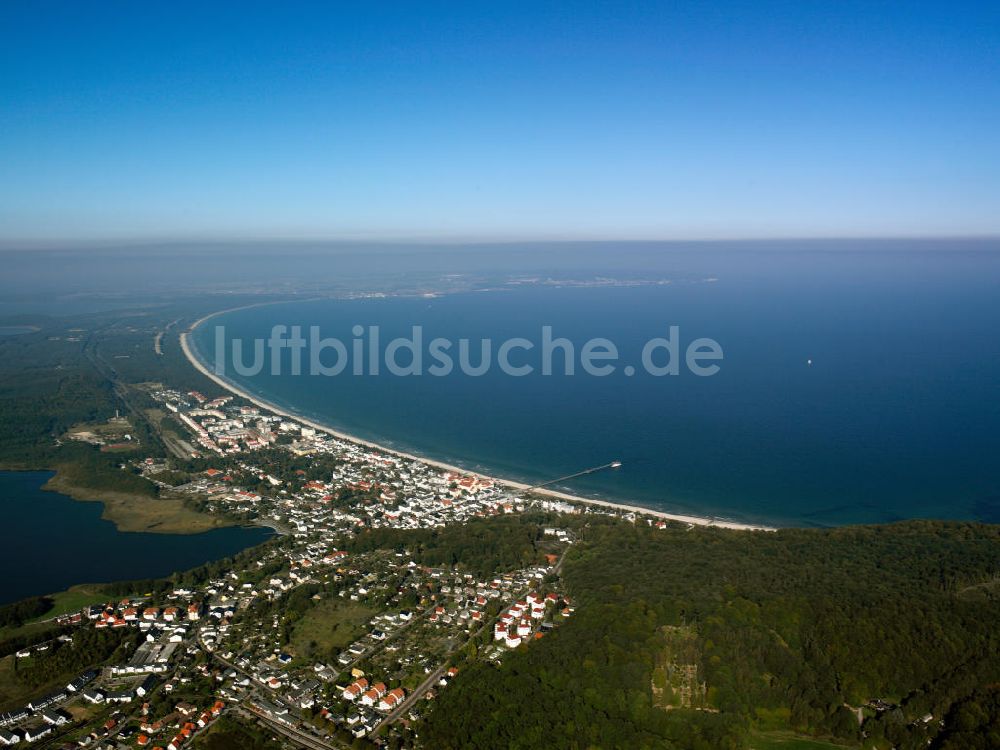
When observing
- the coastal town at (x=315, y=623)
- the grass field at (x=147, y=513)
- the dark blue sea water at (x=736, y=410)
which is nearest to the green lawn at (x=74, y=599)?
the coastal town at (x=315, y=623)

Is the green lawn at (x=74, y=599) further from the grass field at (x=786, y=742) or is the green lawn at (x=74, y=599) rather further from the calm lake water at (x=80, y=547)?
the grass field at (x=786, y=742)

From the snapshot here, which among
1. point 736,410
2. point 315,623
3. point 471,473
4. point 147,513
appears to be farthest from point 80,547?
point 736,410

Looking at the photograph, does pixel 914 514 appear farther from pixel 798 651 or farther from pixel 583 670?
pixel 583 670

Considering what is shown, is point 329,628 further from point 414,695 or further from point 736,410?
point 736,410

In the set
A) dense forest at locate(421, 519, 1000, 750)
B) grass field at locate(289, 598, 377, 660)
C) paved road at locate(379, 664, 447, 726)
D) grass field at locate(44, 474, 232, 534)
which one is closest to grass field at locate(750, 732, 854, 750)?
dense forest at locate(421, 519, 1000, 750)

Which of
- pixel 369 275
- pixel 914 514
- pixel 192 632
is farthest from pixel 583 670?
pixel 369 275

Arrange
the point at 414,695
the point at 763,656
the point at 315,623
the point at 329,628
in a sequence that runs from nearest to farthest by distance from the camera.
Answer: the point at 414,695
the point at 763,656
the point at 329,628
the point at 315,623

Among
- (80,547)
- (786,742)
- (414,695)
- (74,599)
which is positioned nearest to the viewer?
(786,742)
